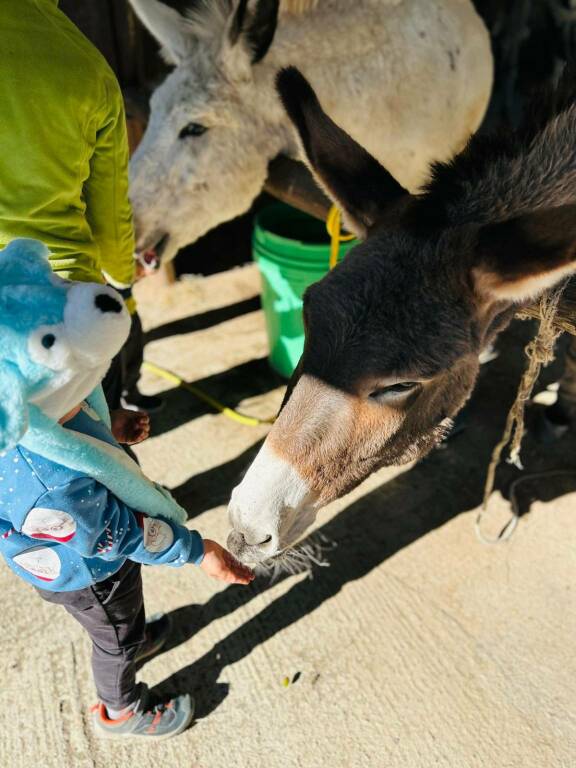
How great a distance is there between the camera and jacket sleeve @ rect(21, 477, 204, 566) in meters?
1.46

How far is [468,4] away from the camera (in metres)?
3.39

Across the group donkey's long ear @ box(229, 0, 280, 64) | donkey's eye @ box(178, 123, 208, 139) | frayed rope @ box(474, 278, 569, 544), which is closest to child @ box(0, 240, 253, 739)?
frayed rope @ box(474, 278, 569, 544)

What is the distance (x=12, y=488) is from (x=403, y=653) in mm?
1816

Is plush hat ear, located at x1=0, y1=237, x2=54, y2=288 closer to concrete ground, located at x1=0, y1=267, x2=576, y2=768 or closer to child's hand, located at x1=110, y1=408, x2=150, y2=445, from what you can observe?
child's hand, located at x1=110, y1=408, x2=150, y2=445

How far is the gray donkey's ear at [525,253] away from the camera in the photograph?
4.59 feet

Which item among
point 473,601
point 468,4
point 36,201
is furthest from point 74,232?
point 468,4

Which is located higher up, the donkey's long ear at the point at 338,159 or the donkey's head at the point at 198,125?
the donkey's long ear at the point at 338,159

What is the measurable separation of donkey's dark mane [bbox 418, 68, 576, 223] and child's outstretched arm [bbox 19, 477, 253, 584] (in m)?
1.23

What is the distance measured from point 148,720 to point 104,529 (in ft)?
3.58

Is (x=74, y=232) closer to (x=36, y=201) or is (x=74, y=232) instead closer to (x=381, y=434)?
(x=36, y=201)

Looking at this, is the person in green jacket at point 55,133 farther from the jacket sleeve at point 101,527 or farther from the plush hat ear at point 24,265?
the jacket sleeve at point 101,527

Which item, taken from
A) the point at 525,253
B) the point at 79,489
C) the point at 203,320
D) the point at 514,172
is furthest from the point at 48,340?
the point at 203,320

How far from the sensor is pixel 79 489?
148 centimetres

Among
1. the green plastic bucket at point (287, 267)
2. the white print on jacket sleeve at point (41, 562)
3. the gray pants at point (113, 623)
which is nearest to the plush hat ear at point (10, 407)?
the white print on jacket sleeve at point (41, 562)
